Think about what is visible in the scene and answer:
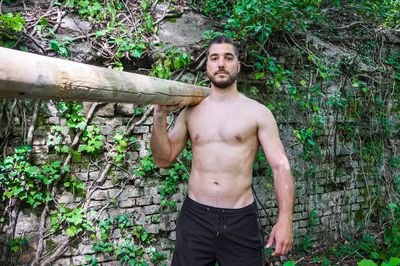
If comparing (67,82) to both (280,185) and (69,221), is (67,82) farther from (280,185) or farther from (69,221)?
(69,221)

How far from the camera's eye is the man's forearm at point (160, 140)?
2.21 metres

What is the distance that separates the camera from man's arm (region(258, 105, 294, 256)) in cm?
201

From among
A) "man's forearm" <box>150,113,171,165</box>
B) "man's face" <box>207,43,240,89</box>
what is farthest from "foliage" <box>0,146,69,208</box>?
"man's face" <box>207,43,240,89</box>

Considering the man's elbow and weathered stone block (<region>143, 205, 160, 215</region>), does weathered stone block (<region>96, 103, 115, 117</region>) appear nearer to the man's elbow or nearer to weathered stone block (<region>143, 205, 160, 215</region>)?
weathered stone block (<region>143, 205, 160, 215</region>)

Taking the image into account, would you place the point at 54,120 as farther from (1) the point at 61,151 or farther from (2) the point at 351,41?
(2) the point at 351,41

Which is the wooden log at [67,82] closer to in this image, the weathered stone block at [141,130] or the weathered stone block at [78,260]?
the weathered stone block at [141,130]

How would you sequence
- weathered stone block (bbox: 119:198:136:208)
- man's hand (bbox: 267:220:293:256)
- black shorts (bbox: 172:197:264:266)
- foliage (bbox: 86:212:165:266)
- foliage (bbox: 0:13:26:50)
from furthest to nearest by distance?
weathered stone block (bbox: 119:198:136:208) → foliage (bbox: 86:212:165:266) → foliage (bbox: 0:13:26:50) → black shorts (bbox: 172:197:264:266) → man's hand (bbox: 267:220:293:256)

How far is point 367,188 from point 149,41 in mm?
3592

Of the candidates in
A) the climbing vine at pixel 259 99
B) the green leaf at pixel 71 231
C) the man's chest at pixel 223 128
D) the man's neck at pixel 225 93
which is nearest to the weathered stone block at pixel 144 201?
the climbing vine at pixel 259 99

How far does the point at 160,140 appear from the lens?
229 centimetres

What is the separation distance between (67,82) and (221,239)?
53.2 inches

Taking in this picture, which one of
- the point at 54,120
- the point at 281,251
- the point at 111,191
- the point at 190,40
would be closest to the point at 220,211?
the point at 281,251

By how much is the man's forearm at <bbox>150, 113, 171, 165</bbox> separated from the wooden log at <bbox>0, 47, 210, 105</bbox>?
0.24 metres

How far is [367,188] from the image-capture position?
4.77m
